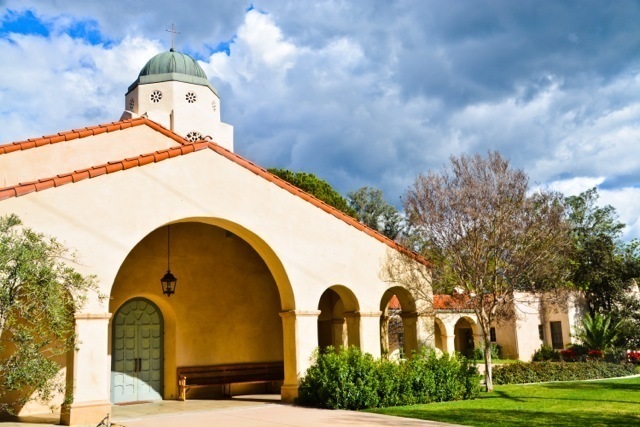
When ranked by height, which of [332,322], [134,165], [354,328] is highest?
[134,165]

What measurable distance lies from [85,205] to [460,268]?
10347 mm

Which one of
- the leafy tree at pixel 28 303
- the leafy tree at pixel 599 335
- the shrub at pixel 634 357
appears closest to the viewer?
the leafy tree at pixel 28 303

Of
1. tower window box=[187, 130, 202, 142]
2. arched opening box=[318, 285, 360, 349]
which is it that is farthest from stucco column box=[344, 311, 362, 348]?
tower window box=[187, 130, 202, 142]

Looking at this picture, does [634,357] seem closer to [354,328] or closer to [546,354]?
[546,354]

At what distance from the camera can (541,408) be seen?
1273 cm

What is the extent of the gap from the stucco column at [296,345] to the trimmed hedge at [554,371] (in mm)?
7831

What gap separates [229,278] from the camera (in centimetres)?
1705

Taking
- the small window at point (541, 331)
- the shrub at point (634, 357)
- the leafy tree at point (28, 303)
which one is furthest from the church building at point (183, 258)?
the small window at point (541, 331)

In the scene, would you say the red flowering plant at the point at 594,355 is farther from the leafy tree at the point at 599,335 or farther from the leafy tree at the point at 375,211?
the leafy tree at the point at 375,211

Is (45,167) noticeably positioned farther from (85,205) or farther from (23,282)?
(23,282)

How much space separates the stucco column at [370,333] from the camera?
15.5 meters

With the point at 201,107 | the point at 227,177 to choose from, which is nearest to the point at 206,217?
the point at 227,177

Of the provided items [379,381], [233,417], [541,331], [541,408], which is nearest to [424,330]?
[379,381]

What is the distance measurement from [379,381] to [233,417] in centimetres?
353
